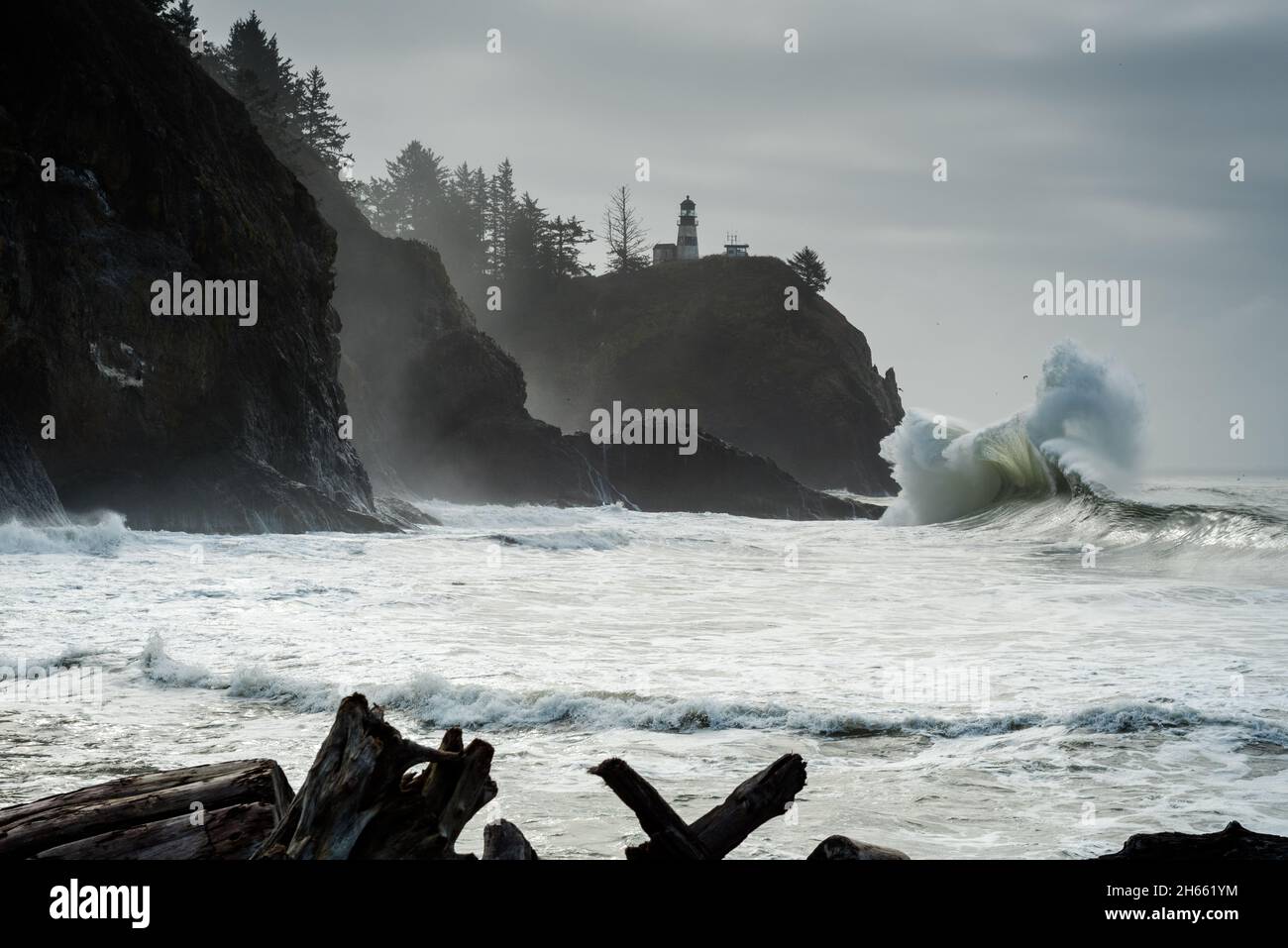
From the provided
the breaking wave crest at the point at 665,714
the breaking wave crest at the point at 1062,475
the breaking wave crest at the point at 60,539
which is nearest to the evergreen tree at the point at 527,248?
the breaking wave crest at the point at 1062,475

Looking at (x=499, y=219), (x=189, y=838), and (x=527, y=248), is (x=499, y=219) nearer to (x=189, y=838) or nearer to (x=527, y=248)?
(x=527, y=248)

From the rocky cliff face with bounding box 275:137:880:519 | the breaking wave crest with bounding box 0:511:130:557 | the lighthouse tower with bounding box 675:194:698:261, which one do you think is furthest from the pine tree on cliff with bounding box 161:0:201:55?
the lighthouse tower with bounding box 675:194:698:261

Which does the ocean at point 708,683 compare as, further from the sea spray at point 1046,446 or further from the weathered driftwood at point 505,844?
the sea spray at point 1046,446

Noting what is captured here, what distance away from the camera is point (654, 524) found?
104ft

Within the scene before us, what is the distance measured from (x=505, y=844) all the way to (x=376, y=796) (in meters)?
0.33

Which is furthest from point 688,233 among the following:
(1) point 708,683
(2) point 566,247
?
(1) point 708,683

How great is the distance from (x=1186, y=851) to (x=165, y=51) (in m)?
29.0

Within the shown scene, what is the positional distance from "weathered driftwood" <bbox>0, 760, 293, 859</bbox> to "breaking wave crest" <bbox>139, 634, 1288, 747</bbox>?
3.62 meters

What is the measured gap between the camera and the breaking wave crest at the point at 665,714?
21.4 ft

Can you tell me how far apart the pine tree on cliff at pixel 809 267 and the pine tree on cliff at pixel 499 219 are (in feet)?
74.9

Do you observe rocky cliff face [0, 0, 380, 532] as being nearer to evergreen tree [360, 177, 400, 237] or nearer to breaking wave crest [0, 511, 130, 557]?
breaking wave crest [0, 511, 130, 557]

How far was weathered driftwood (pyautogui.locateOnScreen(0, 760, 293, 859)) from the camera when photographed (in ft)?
9.38

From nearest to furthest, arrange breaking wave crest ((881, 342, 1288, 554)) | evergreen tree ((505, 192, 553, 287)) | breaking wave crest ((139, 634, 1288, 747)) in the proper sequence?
breaking wave crest ((139, 634, 1288, 747))
breaking wave crest ((881, 342, 1288, 554))
evergreen tree ((505, 192, 553, 287))
